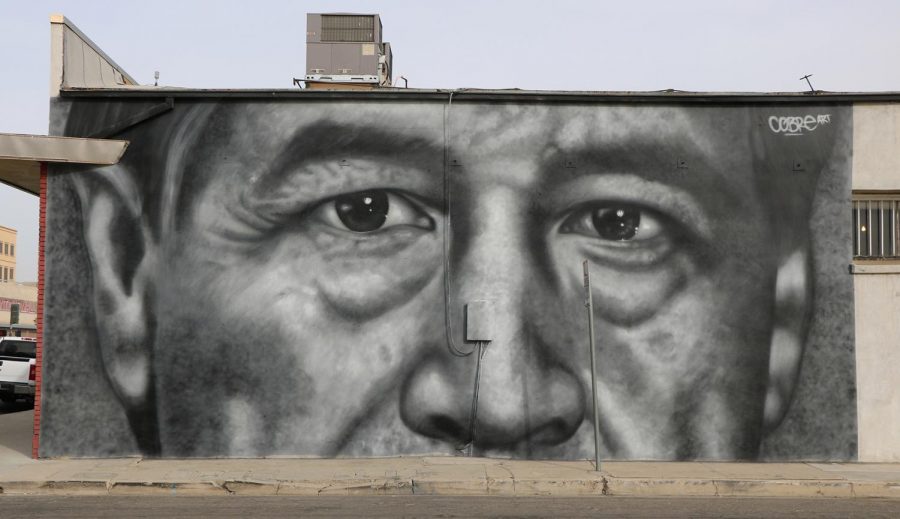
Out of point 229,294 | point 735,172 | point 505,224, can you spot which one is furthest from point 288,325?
point 735,172

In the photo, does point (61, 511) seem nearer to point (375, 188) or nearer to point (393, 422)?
point (393, 422)

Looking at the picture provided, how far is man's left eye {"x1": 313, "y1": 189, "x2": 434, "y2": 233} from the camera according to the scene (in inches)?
523

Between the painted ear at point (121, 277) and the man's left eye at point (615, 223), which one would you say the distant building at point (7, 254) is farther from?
the man's left eye at point (615, 223)

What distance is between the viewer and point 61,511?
981 centimetres

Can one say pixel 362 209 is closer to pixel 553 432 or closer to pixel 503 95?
pixel 503 95

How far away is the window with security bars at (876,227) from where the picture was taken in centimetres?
1364

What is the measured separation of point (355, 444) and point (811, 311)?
6490mm

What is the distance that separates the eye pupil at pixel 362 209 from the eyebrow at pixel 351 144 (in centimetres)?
56

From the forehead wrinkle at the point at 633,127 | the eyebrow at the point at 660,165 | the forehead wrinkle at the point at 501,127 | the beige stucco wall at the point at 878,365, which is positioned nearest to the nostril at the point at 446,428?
the eyebrow at the point at 660,165

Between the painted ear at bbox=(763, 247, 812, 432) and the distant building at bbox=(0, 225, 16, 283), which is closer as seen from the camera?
the painted ear at bbox=(763, 247, 812, 432)

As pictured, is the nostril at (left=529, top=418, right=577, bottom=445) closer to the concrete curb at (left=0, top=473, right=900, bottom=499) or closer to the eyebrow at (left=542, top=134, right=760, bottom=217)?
the concrete curb at (left=0, top=473, right=900, bottom=499)
